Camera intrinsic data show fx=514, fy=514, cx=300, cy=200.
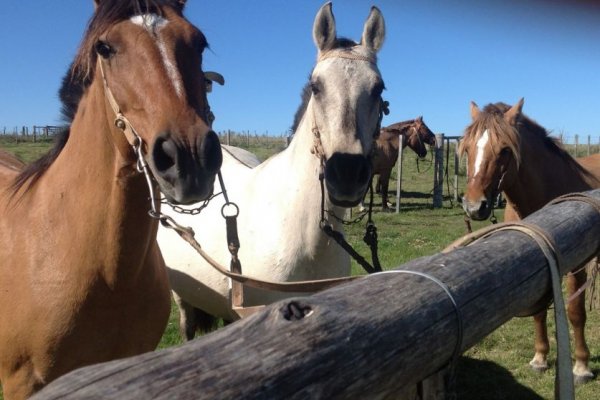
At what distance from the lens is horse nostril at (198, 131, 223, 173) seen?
1771 millimetres

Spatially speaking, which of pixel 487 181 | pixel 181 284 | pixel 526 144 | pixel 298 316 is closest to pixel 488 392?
pixel 487 181

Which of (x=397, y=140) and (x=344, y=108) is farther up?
(x=397, y=140)

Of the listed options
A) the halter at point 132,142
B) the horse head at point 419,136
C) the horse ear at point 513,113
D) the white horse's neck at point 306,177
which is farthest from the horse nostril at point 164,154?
the horse head at point 419,136

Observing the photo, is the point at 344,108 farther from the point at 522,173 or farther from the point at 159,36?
the point at 522,173

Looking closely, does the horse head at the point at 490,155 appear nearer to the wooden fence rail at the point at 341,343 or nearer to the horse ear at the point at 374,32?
the horse ear at the point at 374,32

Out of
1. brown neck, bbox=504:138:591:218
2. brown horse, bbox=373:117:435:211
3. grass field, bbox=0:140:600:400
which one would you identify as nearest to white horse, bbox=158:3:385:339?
grass field, bbox=0:140:600:400

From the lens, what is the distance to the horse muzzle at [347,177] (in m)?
2.57

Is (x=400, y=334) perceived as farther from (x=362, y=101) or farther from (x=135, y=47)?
(x=362, y=101)

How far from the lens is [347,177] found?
8.45ft

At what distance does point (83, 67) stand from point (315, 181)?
1.31 m

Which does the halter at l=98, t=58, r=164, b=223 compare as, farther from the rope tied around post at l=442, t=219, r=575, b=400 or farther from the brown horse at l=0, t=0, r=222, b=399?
the rope tied around post at l=442, t=219, r=575, b=400

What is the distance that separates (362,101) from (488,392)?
107 inches

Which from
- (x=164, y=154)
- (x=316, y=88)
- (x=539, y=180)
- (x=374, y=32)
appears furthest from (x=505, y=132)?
(x=164, y=154)

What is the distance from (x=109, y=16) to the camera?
202 centimetres
